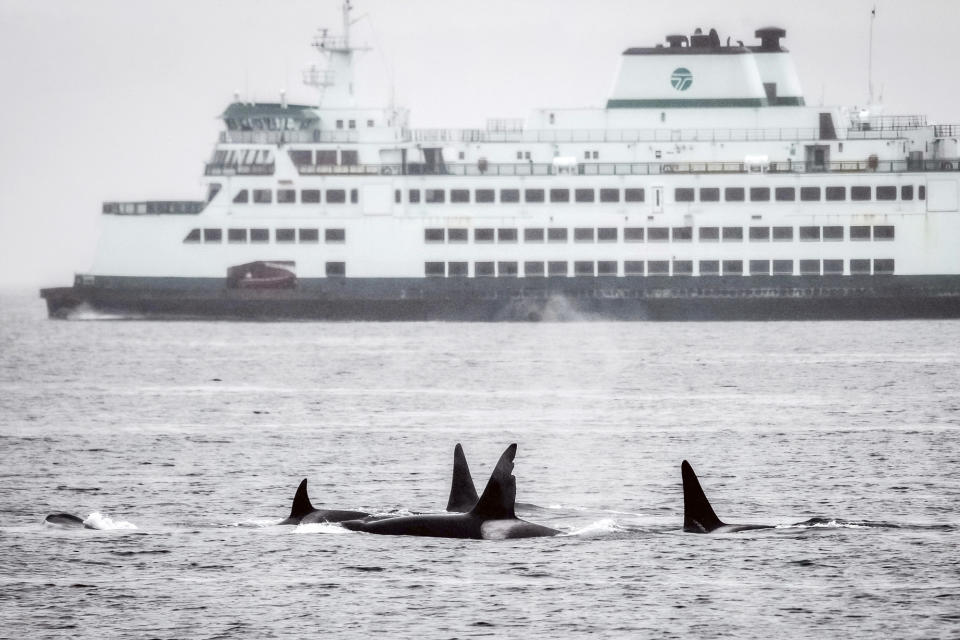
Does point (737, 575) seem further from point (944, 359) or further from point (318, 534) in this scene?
point (944, 359)

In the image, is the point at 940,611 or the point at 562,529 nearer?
the point at 940,611

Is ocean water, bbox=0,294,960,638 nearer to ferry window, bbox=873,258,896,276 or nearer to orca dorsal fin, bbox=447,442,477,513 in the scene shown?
A: orca dorsal fin, bbox=447,442,477,513

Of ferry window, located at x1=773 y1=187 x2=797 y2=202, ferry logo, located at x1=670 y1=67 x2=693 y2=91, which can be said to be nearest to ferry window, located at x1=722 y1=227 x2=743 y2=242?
ferry window, located at x1=773 y1=187 x2=797 y2=202

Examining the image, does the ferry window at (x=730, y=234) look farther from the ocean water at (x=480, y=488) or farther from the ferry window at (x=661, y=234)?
the ocean water at (x=480, y=488)

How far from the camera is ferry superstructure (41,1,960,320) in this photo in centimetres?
7444

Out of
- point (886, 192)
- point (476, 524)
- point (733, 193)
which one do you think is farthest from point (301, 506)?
point (886, 192)

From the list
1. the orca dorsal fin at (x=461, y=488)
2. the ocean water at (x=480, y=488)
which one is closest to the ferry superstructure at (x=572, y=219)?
the ocean water at (x=480, y=488)

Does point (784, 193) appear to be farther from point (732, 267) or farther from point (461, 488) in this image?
point (461, 488)

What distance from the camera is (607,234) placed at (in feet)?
248

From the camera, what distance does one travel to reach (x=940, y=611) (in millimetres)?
16750

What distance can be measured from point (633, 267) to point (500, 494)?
56.2 m

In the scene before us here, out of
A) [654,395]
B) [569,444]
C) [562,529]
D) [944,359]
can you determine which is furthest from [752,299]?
[562,529]

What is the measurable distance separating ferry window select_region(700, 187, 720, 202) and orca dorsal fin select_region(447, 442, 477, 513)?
179 ft

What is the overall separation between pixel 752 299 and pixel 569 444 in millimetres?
42585
